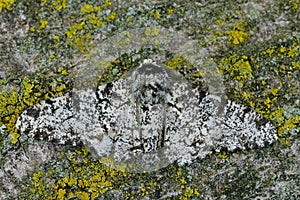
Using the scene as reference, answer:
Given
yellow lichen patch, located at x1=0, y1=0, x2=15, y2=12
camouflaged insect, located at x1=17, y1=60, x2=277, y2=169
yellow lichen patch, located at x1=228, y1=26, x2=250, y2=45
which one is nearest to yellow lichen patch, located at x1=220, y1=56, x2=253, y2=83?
yellow lichen patch, located at x1=228, y1=26, x2=250, y2=45

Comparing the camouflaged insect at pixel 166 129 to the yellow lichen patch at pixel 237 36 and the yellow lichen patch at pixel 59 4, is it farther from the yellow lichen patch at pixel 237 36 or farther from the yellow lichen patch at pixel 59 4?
the yellow lichen patch at pixel 59 4

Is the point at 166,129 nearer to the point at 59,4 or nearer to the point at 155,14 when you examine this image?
the point at 155,14

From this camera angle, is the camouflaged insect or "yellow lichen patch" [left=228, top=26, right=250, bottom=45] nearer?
the camouflaged insect

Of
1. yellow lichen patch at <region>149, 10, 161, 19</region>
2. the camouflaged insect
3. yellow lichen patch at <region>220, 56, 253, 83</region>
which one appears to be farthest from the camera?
yellow lichen patch at <region>149, 10, 161, 19</region>

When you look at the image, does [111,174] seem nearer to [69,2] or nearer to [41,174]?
[41,174]

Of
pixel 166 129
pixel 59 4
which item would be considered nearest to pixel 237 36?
pixel 166 129

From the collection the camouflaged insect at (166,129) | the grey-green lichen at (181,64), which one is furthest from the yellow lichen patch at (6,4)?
the camouflaged insect at (166,129)

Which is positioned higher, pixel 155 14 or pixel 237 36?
pixel 155 14

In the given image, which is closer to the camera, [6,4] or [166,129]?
[166,129]

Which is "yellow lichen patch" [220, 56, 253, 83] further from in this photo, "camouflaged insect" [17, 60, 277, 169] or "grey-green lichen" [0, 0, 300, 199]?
"camouflaged insect" [17, 60, 277, 169]

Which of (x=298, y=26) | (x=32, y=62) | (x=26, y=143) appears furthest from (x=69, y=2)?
(x=298, y=26)
